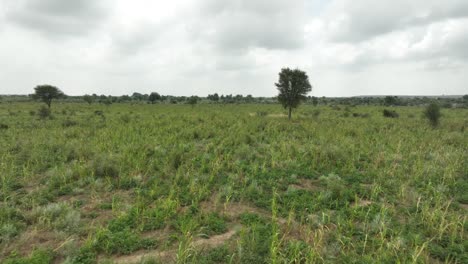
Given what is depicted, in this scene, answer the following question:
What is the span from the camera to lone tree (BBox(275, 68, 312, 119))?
26.2 meters

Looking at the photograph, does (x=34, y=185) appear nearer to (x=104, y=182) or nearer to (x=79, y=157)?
(x=104, y=182)

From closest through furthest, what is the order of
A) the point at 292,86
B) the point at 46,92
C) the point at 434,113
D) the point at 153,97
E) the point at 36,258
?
1. the point at 36,258
2. the point at 434,113
3. the point at 292,86
4. the point at 46,92
5. the point at 153,97

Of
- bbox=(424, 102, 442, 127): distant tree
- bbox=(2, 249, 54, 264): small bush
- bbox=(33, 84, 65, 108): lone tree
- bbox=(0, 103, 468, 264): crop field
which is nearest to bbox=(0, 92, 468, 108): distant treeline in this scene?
bbox=(33, 84, 65, 108): lone tree

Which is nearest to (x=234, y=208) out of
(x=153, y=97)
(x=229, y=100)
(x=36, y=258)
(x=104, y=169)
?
(x=36, y=258)

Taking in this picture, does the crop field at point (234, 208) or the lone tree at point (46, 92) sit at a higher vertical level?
the lone tree at point (46, 92)

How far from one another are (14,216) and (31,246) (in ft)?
4.76

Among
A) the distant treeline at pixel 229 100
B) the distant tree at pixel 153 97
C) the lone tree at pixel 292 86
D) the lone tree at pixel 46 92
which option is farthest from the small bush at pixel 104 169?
the distant tree at pixel 153 97

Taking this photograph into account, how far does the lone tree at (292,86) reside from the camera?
2616 cm

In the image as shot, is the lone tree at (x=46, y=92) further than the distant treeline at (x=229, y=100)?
No

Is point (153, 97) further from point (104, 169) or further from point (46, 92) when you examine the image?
point (104, 169)

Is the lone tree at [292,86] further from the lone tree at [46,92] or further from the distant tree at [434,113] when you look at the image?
the lone tree at [46,92]

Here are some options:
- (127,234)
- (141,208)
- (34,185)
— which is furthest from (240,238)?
(34,185)

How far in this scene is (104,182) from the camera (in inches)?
296

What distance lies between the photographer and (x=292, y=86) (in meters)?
26.3
